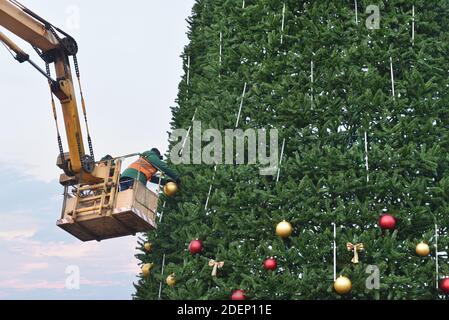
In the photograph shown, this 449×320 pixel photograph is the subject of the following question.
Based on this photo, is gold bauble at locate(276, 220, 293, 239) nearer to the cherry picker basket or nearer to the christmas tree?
the christmas tree

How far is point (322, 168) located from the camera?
9875 millimetres

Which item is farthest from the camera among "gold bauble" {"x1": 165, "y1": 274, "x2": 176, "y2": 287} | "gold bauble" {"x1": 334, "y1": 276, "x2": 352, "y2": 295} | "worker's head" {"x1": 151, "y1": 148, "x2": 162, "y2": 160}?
"worker's head" {"x1": 151, "y1": 148, "x2": 162, "y2": 160}

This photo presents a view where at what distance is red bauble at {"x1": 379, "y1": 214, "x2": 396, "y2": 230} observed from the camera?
935 centimetres

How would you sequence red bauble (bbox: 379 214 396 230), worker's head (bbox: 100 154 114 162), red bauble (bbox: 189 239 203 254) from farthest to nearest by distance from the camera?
worker's head (bbox: 100 154 114 162), red bauble (bbox: 189 239 203 254), red bauble (bbox: 379 214 396 230)

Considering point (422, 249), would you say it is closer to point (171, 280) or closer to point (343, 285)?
point (343, 285)

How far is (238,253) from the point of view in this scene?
9.82 metres

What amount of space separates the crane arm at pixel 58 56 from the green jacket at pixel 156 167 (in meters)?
0.74

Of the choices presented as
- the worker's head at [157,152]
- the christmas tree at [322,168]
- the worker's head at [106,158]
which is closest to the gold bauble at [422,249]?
the christmas tree at [322,168]

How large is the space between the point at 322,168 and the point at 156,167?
2842 millimetres

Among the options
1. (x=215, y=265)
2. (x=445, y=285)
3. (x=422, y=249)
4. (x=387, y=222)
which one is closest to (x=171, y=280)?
(x=215, y=265)

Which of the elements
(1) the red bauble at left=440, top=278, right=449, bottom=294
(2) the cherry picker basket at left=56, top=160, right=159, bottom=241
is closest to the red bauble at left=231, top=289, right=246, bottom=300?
(2) the cherry picker basket at left=56, top=160, right=159, bottom=241

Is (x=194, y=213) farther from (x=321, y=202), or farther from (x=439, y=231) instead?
(x=439, y=231)

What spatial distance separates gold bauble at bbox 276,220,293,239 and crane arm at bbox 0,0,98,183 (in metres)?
3.85

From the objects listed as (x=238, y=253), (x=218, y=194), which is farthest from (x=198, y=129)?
(x=238, y=253)
